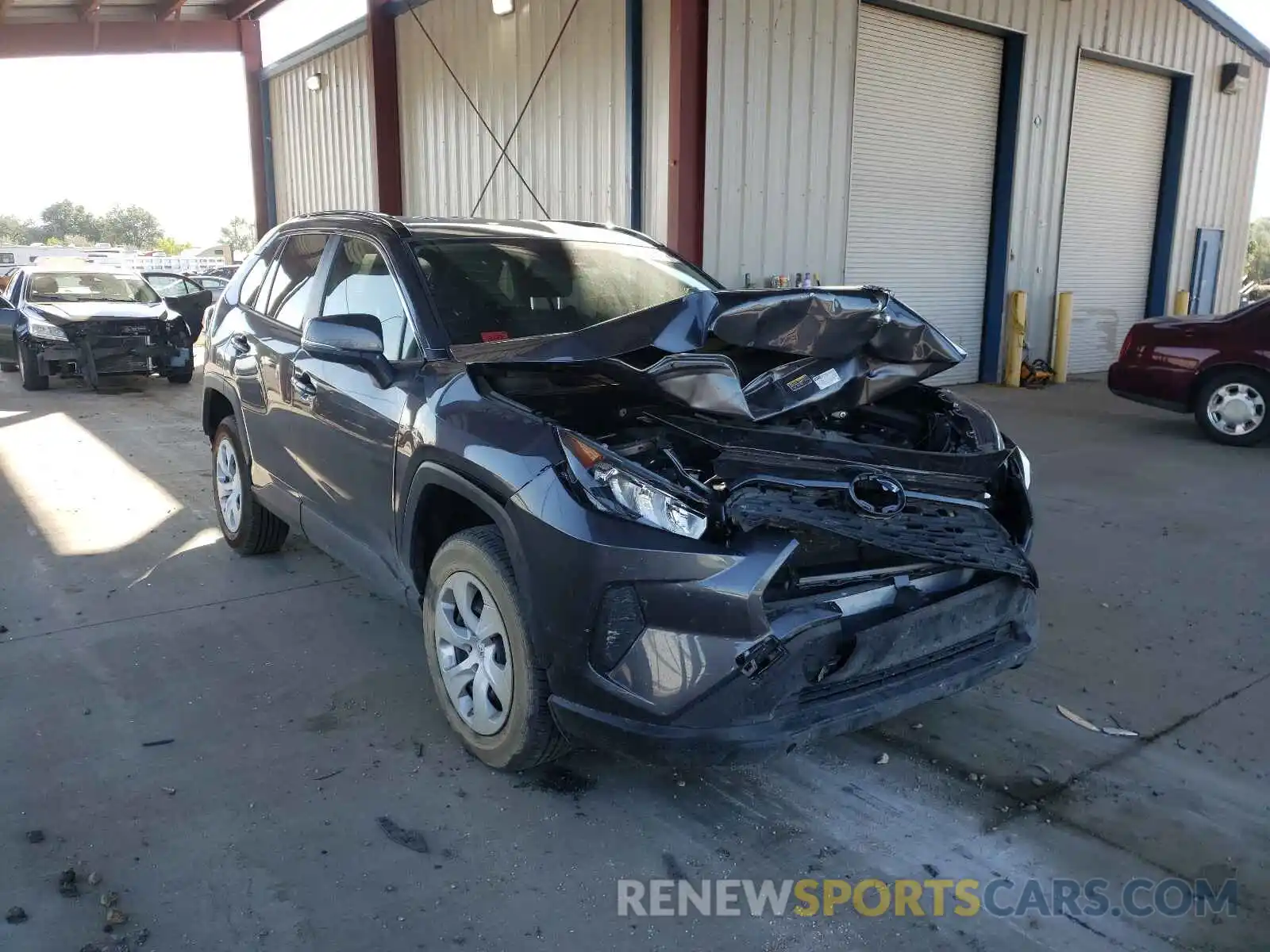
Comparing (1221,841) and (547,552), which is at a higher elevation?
(547,552)

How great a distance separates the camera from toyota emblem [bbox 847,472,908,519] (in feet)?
9.46

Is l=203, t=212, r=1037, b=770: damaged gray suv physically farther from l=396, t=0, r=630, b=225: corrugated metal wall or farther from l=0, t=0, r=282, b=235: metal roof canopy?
l=0, t=0, r=282, b=235: metal roof canopy

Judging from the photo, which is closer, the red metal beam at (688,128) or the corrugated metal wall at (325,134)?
the red metal beam at (688,128)

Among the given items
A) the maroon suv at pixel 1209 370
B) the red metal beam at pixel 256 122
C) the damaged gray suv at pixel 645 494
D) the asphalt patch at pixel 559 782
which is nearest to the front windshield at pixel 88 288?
the red metal beam at pixel 256 122

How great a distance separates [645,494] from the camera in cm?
270

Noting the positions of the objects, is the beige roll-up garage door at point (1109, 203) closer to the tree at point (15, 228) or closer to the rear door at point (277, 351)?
the rear door at point (277, 351)

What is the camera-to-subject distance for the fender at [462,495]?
284cm

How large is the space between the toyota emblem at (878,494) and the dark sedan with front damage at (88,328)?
450 inches

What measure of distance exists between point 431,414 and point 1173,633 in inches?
137

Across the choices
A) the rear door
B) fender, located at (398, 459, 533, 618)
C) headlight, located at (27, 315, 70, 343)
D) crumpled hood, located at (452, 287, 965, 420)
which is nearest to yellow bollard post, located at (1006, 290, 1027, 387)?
crumpled hood, located at (452, 287, 965, 420)

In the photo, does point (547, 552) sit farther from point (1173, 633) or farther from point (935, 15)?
point (935, 15)

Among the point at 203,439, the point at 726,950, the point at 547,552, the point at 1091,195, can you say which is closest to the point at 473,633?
the point at 547,552

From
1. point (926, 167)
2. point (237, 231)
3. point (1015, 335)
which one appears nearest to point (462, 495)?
point (926, 167)

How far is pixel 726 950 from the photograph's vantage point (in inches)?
96.4
